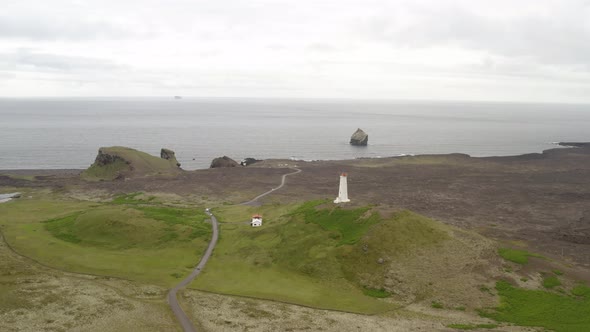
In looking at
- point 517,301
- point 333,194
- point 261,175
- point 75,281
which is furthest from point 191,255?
point 261,175

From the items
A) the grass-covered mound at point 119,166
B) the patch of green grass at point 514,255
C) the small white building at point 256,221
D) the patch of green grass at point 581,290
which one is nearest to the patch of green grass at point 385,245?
the patch of green grass at point 514,255

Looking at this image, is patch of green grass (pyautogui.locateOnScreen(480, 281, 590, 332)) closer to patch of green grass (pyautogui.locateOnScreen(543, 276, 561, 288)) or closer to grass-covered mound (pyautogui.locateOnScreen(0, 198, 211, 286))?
patch of green grass (pyautogui.locateOnScreen(543, 276, 561, 288))

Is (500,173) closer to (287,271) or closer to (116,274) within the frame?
(287,271)

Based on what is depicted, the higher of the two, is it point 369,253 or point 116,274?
point 369,253

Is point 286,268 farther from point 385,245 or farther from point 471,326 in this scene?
point 471,326

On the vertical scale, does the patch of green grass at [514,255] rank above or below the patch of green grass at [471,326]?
above

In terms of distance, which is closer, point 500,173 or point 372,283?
point 372,283

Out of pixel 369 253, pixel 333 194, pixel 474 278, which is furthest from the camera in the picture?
pixel 333 194

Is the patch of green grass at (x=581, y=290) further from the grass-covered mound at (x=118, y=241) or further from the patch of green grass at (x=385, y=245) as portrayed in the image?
the grass-covered mound at (x=118, y=241)
